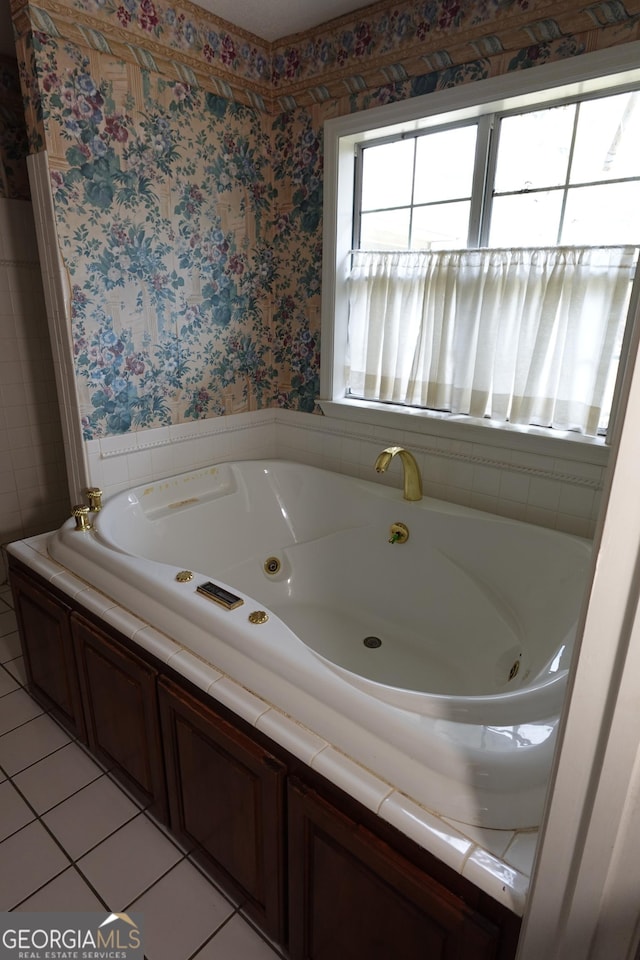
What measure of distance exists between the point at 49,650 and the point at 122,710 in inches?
17.8

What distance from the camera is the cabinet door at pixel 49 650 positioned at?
5.61ft

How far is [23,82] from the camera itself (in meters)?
1.84

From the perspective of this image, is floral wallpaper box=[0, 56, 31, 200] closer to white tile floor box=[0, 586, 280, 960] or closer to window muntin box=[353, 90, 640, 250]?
window muntin box=[353, 90, 640, 250]

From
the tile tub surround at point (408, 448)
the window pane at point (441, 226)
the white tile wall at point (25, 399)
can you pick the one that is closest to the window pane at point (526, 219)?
the window pane at point (441, 226)

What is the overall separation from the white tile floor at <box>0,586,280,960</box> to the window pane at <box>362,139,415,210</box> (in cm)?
240

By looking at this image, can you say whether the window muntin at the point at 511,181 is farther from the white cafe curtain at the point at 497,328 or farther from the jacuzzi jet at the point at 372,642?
the jacuzzi jet at the point at 372,642

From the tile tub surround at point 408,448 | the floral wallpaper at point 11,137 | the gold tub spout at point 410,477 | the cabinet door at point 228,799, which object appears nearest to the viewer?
the cabinet door at point 228,799

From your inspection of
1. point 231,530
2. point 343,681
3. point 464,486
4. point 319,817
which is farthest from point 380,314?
point 319,817

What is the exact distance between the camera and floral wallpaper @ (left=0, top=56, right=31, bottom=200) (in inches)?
96.5

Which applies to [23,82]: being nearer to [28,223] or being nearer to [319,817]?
[28,223]

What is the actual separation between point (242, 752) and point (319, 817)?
0.69ft

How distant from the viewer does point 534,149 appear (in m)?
1.91

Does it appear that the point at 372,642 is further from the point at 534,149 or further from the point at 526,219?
the point at 534,149

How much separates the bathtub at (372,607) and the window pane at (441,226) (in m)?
1.00
